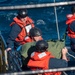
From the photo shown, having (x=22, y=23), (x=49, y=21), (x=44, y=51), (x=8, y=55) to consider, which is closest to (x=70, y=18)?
(x=22, y=23)

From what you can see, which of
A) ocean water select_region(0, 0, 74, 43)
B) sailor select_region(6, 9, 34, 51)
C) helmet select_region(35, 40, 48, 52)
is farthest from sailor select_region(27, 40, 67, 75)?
ocean water select_region(0, 0, 74, 43)

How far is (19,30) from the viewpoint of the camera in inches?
403

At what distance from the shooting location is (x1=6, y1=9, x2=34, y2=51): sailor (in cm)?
1006

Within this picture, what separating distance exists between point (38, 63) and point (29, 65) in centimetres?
20

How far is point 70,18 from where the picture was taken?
1035 centimetres

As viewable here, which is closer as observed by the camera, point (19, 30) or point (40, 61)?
point (40, 61)

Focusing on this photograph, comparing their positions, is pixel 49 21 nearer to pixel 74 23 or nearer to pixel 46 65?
pixel 74 23

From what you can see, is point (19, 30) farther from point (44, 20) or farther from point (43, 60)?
point (44, 20)

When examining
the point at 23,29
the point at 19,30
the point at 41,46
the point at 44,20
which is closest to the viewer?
the point at 41,46

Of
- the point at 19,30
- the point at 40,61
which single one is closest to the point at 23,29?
the point at 19,30

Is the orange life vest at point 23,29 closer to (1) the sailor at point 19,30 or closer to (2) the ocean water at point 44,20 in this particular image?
(1) the sailor at point 19,30

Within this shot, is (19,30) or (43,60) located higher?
(19,30)

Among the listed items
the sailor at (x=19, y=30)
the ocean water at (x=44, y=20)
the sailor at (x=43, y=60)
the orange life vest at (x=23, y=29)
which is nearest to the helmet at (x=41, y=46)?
the sailor at (x=43, y=60)

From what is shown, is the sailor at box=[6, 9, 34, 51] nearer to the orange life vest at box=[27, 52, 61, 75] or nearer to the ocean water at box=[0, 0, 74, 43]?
the orange life vest at box=[27, 52, 61, 75]
